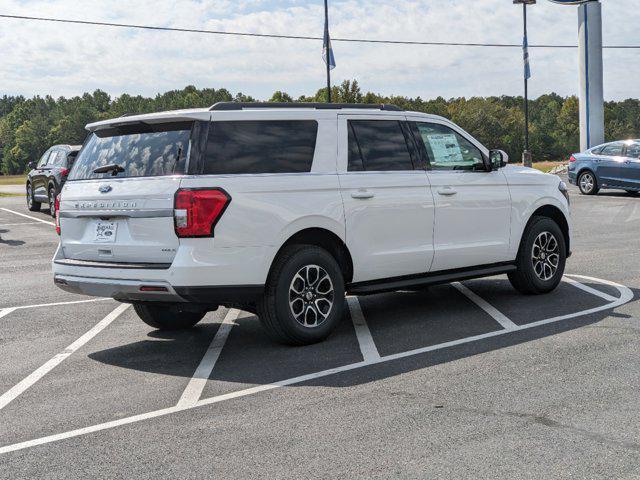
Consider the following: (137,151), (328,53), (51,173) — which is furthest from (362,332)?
(328,53)

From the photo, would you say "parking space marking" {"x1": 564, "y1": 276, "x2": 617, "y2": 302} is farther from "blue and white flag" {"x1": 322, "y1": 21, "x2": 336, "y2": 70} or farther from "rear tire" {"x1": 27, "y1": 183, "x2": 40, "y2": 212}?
"blue and white flag" {"x1": 322, "y1": 21, "x2": 336, "y2": 70}

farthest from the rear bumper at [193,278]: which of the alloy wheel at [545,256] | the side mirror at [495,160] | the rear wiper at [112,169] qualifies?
the alloy wheel at [545,256]

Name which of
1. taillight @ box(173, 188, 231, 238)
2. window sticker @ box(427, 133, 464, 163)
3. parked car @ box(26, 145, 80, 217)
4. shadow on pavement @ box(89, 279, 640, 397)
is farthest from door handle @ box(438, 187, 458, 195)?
parked car @ box(26, 145, 80, 217)

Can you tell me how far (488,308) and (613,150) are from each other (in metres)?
16.4

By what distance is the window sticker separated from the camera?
Answer: 7918 mm

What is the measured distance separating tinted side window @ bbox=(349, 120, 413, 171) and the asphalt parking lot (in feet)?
4.84

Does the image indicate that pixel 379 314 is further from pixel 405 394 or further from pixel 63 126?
pixel 63 126

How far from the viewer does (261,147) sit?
6613 millimetres

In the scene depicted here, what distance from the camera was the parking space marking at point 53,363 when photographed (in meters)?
5.61

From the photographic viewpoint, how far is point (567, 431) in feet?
14.8

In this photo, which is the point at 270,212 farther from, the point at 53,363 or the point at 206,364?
the point at 53,363

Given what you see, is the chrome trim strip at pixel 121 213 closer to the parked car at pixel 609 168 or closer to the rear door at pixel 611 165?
the parked car at pixel 609 168

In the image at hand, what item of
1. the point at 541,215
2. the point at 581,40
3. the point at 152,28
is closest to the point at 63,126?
the point at 152,28

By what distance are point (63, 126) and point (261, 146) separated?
155167mm
